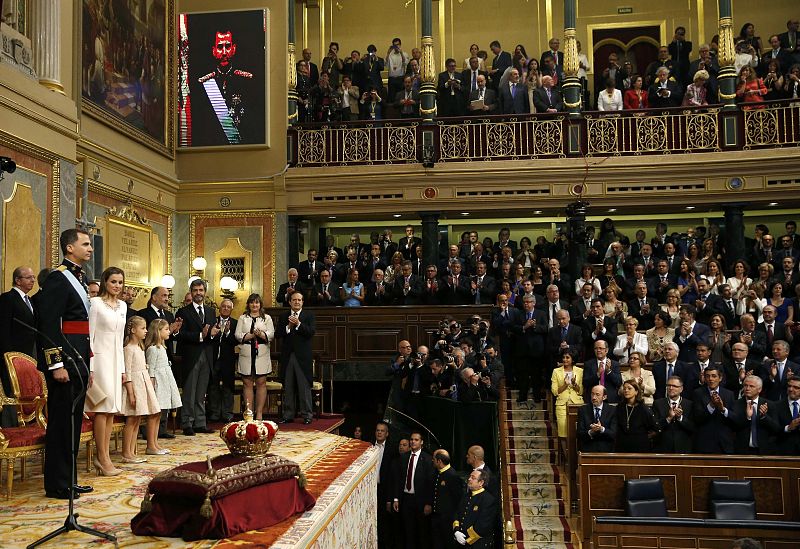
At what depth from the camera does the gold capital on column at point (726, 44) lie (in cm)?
1245

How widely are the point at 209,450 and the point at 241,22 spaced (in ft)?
28.9

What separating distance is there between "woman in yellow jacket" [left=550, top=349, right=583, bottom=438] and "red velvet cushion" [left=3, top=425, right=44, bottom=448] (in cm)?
509

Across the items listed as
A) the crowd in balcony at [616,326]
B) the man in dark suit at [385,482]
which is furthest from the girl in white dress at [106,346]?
the crowd in balcony at [616,326]

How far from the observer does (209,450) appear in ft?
20.9

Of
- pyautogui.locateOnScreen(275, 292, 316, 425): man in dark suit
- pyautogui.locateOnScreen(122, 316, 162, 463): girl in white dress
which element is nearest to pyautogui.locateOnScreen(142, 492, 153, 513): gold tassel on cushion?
pyautogui.locateOnScreen(122, 316, 162, 463): girl in white dress

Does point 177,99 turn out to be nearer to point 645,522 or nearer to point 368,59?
point 368,59

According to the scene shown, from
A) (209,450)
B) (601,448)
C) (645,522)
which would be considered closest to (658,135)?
(601,448)

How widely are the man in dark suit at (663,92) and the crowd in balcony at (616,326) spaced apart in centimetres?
203

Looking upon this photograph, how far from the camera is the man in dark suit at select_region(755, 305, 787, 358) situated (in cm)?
894

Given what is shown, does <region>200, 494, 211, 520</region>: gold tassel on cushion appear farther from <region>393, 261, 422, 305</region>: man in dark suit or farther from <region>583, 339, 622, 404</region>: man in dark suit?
<region>393, 261, 422, 305</region>: man in dark suit

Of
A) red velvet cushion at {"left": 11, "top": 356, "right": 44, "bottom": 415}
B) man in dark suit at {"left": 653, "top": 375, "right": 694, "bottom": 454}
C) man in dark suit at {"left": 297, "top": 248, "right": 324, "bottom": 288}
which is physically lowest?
man in dark suit at {"left": 653, "top": 375, "right": 694, "bottom": 454}

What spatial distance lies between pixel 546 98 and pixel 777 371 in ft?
20.8

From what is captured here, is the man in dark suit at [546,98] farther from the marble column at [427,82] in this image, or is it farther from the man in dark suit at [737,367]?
the man in dark suit at [737,367]

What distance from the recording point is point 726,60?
41.2 ft
